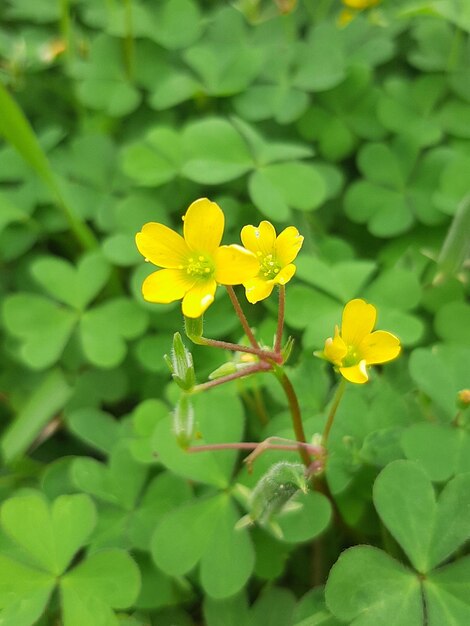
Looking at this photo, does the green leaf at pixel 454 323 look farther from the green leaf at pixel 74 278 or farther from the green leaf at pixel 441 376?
the green leaf at pixel 74 278

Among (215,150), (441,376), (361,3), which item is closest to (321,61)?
(361,3)

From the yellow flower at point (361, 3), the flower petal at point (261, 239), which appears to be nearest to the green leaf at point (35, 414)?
the flower petal at point (261, 239)

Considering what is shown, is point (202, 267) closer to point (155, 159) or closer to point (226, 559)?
point (226, 559)

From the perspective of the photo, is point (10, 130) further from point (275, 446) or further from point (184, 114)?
point (275, 446)

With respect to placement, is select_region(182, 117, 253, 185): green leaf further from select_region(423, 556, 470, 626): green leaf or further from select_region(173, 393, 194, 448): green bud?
select_region(423, 556, 470, 626): green leaf

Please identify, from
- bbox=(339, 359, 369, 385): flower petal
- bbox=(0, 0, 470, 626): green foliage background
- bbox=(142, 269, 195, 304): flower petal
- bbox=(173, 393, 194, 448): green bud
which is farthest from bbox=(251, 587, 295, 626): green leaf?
bbox=(142, 269, 195, 304): flower petal
